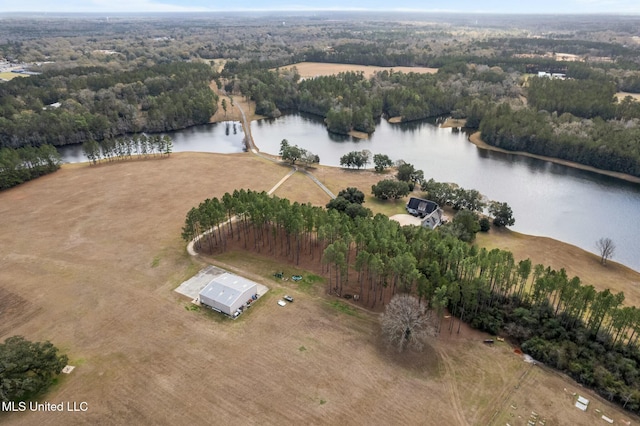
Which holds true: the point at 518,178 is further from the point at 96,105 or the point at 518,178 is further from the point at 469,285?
the point at 96,105

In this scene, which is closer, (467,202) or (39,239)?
(39,239)

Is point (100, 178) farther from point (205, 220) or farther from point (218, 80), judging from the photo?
point (218, 80)

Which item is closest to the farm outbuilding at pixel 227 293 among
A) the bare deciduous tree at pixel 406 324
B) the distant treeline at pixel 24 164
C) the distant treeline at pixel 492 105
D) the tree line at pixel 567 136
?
the bare deciduous tree at pixel 406 324

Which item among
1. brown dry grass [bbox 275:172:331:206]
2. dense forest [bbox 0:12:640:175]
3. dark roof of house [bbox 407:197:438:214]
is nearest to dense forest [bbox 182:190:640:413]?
dark roof of house [bbox 407:197:438:214]

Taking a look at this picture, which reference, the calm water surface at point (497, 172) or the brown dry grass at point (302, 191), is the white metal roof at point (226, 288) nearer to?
the brown dry grass at point (302, 191)

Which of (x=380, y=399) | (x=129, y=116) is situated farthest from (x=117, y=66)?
(x=380, y=399)

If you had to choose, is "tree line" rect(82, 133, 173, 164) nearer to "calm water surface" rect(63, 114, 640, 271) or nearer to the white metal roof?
"calm water surface" rect(63, 114, 640, 271)

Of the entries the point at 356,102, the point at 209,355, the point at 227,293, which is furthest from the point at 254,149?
the point at 209,355

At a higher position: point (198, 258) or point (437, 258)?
point (437, 258)
